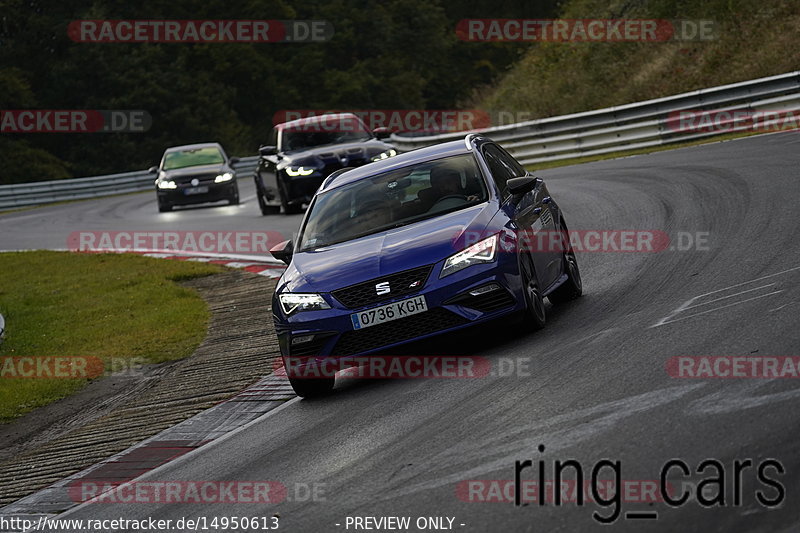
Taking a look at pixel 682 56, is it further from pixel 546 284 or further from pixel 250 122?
pixel 250 122

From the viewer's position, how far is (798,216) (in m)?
11.8

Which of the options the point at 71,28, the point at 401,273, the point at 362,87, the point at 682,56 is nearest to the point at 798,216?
the point at 401,273


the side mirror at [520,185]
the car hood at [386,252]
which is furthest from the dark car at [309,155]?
the car hood at [386,252]

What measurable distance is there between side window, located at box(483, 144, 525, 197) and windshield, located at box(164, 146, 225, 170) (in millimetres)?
19392

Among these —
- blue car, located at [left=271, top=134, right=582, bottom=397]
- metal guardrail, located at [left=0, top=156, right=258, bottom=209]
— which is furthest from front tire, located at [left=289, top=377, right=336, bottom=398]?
metal guardrail, located at [left=0, top=156, right=258, bottom=209]

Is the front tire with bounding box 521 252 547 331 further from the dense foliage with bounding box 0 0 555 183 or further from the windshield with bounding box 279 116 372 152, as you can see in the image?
the dense foliage with bounding box 0 0 555 183

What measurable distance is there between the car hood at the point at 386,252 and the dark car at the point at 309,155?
475 inches

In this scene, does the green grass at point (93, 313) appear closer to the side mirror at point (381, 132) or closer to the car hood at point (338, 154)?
the car hood at point (338, 154)

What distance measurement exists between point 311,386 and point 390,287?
98 centimetres

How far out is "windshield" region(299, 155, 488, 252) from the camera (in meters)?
9.52

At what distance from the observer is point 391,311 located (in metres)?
8.37

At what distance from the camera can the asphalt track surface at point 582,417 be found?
5.25 meters

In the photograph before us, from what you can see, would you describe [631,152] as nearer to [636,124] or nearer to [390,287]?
[636,124]

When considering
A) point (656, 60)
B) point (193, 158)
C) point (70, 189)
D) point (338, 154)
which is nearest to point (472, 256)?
point (338, 154)
